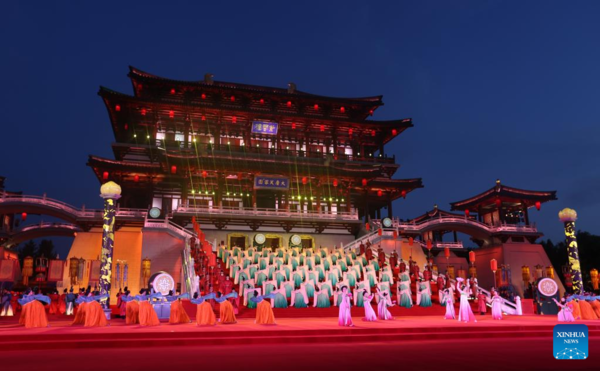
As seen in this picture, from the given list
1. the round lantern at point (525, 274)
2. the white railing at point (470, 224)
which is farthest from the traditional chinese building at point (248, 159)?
the round lantern at point (525, 274)

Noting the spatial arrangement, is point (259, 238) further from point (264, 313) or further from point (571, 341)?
point (571, 341)

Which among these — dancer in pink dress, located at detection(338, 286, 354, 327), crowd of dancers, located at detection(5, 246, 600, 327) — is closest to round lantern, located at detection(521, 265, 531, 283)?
crowd of dancers, located at detection(5, 246, 600, 327)

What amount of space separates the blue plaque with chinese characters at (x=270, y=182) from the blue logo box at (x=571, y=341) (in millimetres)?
21251

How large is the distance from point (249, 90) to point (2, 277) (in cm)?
1732

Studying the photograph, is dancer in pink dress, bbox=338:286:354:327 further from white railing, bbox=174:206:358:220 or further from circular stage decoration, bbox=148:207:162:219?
white railing, bbox=174:206:358:220

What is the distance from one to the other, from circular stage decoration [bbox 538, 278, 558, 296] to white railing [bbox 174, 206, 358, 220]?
36.4 feet

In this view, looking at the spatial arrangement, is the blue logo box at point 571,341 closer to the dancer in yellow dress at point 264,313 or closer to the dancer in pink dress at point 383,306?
the dancer in yellow dress at point 264,313

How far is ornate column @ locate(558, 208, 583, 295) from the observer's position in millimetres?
14891

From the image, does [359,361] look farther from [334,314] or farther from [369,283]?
[369,283]

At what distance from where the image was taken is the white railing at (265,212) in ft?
76.6

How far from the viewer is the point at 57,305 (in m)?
15.8

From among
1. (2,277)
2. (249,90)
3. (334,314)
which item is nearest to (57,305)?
(2,277)

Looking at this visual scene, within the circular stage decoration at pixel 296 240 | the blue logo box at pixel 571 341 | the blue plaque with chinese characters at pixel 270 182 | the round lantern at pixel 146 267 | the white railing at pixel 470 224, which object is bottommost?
the blue logo box at pixel 571 341

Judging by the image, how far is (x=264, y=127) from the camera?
1137 inches
